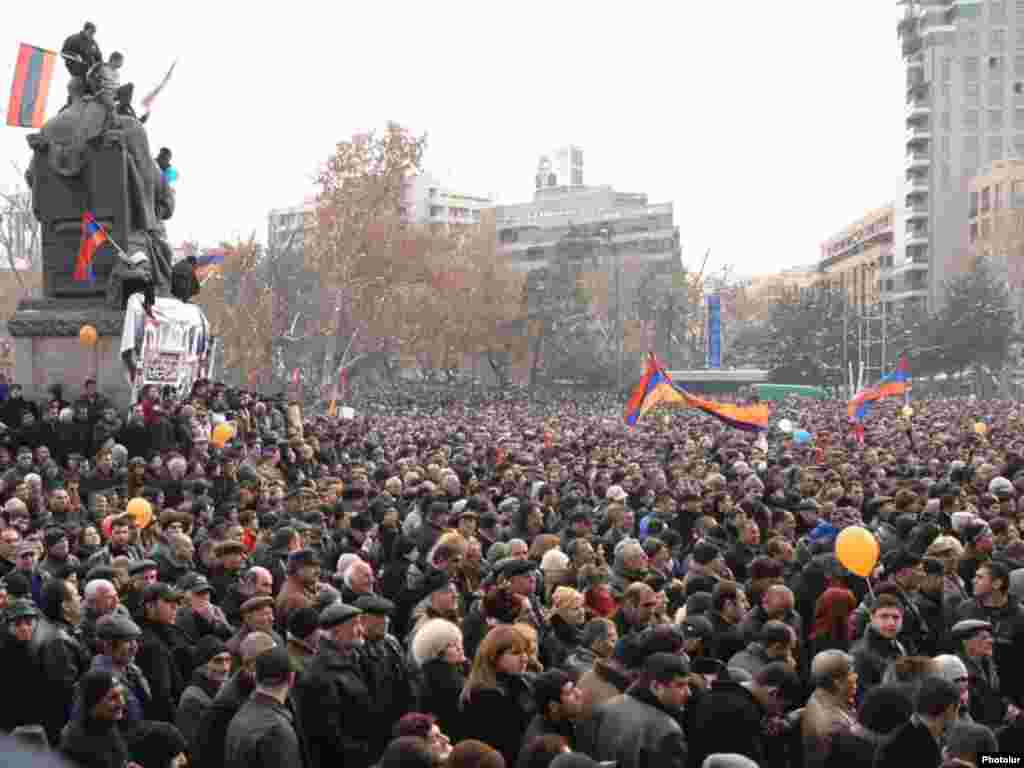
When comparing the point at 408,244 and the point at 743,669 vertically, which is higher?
the point at 408,244

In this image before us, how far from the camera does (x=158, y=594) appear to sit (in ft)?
23.9

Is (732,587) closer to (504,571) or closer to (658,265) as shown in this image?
(504,571)

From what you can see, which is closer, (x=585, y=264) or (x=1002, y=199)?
(x=585, y=264)

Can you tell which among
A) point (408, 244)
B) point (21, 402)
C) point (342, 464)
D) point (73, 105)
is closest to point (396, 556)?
point (342, 464)

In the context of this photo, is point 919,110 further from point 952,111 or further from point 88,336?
point 88,336

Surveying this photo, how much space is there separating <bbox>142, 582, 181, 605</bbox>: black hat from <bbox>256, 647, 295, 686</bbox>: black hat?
1.80 meters

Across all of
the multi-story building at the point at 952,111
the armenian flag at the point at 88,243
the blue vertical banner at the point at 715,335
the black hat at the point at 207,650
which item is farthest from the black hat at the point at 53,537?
the multi-story building at the point at 952,111

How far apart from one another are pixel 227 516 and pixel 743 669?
19.2 ft

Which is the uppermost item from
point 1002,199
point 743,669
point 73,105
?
point 1002,199

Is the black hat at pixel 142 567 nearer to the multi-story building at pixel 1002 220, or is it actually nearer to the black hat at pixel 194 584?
the black hat at pixel 194 584

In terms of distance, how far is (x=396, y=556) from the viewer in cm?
1037

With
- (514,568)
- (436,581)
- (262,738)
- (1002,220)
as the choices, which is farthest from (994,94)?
(262,738)

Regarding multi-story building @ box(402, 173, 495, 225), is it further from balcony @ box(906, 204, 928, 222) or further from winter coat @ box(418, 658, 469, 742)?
winter coat @ box(418, 658, 469, 742)

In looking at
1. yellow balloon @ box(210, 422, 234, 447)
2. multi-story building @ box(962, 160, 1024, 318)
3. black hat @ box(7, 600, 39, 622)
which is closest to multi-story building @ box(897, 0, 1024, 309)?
multi-story building @ box(962, 160, 1024, 318)
